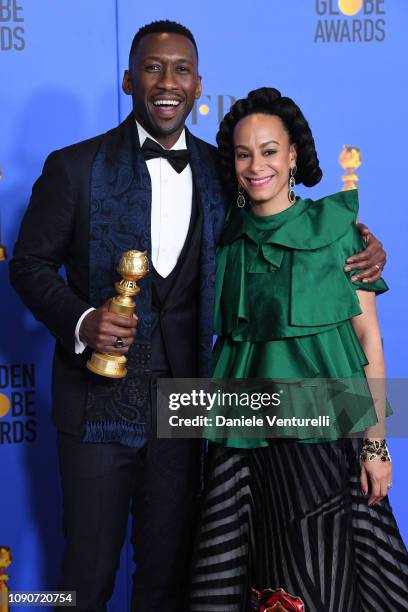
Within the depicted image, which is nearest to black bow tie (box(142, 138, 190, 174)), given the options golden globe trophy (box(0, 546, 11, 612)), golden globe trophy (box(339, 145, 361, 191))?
golden globe trophy (box(339, 145, 361, 191))

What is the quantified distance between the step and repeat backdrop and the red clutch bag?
101cm

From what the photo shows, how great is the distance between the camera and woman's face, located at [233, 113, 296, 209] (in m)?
1.98

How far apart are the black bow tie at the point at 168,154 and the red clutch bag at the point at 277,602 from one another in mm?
989

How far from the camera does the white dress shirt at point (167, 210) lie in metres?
2.07

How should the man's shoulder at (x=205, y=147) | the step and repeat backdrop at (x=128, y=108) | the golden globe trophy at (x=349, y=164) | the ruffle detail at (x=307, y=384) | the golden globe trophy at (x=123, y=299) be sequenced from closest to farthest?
1. the golden globe trophy at (x=123, y=299)
2. the ruffle detail at (x=307, y=384)
3. the man's shoulder at (x=205, y=147)
4. the step and repeat backdrop at (x=128, y=108)
5. the golden globe trophy at (x=349, y=164)

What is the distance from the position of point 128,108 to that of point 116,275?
2.82 feet

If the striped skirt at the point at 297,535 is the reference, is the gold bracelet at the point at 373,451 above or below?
above

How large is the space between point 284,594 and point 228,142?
1.03 m

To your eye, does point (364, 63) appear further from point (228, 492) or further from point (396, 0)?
point (228, 492)

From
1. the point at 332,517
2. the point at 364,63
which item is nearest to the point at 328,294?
the point at 332,517

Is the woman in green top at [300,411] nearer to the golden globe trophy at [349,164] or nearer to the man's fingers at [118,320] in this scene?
the man's fingers at [118,320]

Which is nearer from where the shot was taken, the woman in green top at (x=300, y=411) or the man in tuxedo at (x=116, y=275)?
the woman in green top at (x=300, y=411)

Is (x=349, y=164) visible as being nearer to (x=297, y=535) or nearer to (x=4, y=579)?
(x=297, y=535)

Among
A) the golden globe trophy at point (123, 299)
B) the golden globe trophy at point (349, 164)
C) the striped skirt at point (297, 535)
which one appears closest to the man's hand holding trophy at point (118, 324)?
the golden globe trophy at point (123, 299)
